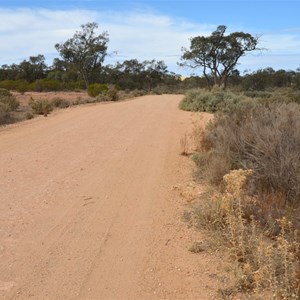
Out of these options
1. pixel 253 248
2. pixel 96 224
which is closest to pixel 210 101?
pixel 96 224

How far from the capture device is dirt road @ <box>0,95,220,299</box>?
4559 mm

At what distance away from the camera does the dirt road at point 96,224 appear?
15.0 feet

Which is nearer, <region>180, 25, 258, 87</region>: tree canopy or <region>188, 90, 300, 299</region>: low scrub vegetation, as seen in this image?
<region>188, 90, 300, 299</region>: low scrub vegetation

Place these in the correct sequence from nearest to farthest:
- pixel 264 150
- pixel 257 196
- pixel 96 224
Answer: pixel 96 224
pixel 257 196
pixel 264 150

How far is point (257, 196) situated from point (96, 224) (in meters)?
2.38

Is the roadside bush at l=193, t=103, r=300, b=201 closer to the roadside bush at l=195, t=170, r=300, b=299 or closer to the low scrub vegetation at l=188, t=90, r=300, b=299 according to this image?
the low scrub vegetation at l=188, t=90, r=300, b=299

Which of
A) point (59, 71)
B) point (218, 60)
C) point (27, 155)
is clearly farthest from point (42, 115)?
point (59, 71)

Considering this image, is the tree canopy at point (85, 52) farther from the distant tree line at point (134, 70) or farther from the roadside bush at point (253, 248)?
the roadside bush at point (253, 248)

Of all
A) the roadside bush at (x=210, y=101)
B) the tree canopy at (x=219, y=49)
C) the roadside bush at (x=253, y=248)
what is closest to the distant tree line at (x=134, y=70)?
the tree canopy at (x=219, y=49)

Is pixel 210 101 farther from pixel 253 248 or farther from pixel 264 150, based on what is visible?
pixel 253 248

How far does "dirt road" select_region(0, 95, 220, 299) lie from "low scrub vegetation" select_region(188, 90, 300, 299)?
1.41 ft

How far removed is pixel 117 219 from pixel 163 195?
1.37m

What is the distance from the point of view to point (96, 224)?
6.12m

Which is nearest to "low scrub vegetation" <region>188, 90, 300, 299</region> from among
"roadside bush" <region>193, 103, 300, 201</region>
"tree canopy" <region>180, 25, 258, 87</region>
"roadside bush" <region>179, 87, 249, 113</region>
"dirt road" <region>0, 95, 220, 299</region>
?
"roadside bush" <region>193, 103, 300, 201</region>
